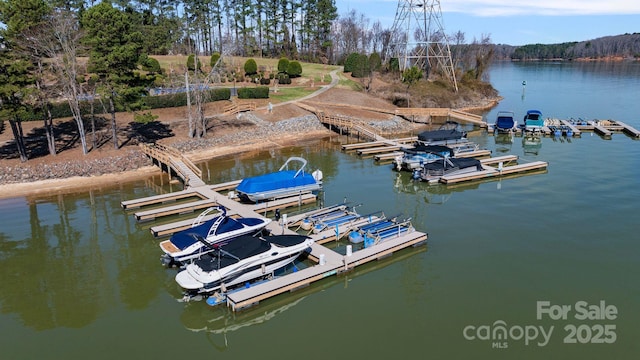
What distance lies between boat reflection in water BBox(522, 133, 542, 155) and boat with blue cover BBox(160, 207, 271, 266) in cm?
2945

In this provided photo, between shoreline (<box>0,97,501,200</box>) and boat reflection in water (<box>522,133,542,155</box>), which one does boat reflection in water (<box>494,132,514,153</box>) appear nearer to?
boat reflection in water (<box>522,133,542,155</box>)

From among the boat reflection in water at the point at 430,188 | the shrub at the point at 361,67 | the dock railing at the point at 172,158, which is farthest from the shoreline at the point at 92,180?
the shrub at the point at 361,67

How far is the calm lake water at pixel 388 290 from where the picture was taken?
597 inches

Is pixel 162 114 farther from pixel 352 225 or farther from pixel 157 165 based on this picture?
pixel 352 225

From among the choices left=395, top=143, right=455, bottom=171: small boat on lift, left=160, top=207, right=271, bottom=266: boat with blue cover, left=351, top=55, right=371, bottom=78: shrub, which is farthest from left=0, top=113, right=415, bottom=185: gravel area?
left=351, top=55, right=371, bottom=78: shrub

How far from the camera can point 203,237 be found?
20.1 meters

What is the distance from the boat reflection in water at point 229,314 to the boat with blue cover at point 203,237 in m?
2.58

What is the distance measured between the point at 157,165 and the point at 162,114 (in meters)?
11.9

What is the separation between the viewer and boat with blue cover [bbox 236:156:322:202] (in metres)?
27.2

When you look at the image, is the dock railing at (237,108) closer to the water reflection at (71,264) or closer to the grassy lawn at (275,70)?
the grassy lawn at (275,70)

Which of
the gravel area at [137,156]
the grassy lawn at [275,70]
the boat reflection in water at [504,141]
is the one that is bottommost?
the boat reflection in water at [504,141]

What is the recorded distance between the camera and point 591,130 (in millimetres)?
49625

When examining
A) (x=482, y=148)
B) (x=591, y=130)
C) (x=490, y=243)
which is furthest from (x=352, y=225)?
(x=591, y=130)

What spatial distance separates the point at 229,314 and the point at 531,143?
3769cm
